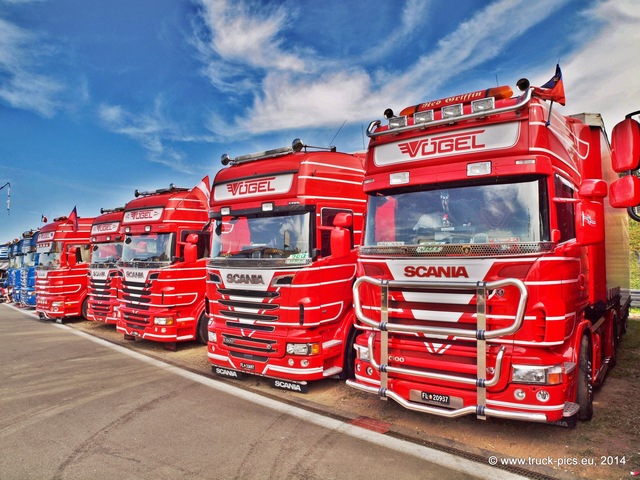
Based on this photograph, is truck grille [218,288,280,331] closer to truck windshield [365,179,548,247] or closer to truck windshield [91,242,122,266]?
truck windshield [365,179,548,247]

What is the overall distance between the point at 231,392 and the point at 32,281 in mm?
14332

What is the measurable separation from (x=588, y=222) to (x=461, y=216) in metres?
1.16

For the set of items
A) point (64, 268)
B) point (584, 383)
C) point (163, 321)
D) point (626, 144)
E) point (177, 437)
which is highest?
point (626, 144)

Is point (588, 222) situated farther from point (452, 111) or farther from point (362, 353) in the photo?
point (362, 353)

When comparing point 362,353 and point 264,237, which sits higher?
point 264,237

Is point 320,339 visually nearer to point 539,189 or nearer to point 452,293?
point 452,293

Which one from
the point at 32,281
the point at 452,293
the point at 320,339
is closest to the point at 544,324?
the point at 452,293

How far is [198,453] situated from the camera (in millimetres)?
4578

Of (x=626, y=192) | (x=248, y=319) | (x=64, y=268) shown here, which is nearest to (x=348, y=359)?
(x=248, y=319)

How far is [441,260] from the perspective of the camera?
460cm

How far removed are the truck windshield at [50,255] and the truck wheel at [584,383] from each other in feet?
49.3

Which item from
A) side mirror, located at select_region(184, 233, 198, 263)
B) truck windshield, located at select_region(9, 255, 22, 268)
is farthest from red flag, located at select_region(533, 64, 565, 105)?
truck windshield, located at select_region(9, 255, 22, 268)

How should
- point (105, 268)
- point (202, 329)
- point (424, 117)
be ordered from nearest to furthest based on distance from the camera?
1. point (424, 117)
2. point (202, 329)
3. point (105, 268)

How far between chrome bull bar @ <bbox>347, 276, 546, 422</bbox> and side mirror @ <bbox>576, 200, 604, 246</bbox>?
85 cm
